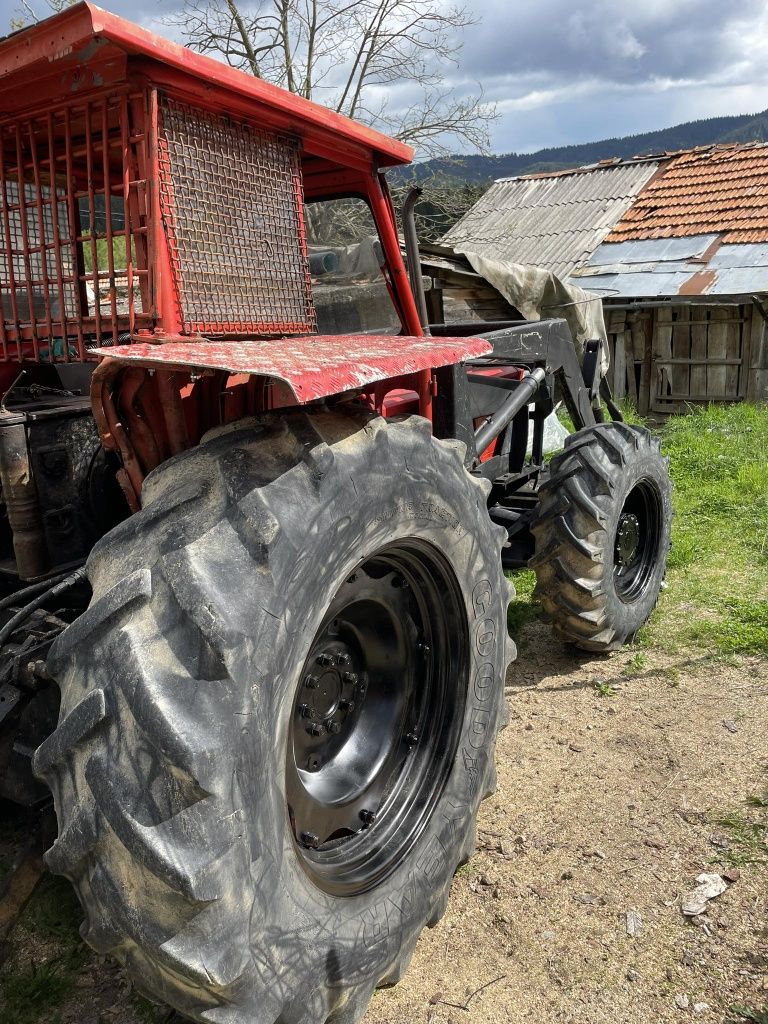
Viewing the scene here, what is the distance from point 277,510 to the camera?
171 centimetres

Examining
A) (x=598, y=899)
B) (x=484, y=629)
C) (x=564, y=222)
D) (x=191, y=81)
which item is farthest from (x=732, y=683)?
(x=564, y=222)

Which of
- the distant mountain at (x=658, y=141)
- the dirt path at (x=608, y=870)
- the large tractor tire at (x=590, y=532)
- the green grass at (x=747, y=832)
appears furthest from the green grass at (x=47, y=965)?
the distant mountain at (x=658, y=141)

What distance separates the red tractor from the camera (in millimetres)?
1546

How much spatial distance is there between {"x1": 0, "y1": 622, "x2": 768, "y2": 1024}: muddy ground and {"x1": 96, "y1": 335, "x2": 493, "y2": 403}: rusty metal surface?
1683 mm

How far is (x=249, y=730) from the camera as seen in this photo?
1604 millimetres

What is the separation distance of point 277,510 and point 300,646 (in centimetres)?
29

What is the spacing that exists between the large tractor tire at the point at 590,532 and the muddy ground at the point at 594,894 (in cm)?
43

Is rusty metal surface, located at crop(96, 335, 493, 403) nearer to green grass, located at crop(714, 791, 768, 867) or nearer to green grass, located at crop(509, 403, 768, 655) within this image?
green grass, located at crop(714, 791, 768, 867)

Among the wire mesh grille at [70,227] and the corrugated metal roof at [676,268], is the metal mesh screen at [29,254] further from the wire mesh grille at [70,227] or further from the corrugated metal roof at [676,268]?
the corrugated metal roof at [676,268]

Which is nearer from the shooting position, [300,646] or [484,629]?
[300,646]

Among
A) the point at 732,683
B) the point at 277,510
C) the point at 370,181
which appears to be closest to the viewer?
the point at 277,510

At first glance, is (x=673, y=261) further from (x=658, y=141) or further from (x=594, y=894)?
(x=658, y=141)

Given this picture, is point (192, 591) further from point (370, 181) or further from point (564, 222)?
point (564, 222)

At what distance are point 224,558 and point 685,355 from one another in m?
13.6
